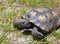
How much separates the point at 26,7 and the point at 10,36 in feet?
3.89

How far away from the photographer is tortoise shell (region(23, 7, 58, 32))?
Answer: 15.5ft

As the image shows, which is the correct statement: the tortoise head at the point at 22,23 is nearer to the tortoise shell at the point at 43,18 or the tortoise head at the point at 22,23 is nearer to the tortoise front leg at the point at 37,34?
the tortoise shell at the point at 43,18

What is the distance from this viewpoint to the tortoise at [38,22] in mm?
4688

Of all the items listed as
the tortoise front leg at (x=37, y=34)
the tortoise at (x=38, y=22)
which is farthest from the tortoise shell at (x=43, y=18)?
the tortoise front leg at (x=37, y=34)

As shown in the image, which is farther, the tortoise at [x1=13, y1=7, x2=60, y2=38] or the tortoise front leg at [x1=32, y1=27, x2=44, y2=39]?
the tortoise at [x1=13, y1=7, x2=60, y2=38]

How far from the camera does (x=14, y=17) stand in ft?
17.7

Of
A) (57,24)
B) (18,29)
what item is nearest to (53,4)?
(57,24)

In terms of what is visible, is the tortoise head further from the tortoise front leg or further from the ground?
the tortoise front leg

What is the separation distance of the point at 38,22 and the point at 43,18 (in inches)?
5.9

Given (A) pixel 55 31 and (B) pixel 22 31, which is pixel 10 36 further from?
(A) pixel 55 31

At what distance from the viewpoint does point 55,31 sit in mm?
4875

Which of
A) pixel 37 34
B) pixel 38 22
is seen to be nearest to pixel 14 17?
pixel 38 22

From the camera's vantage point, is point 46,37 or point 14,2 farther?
point 14,2

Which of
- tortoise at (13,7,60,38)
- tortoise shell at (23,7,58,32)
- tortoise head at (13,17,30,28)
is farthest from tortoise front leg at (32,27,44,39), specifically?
tortoise head at (13,17,30,28)
